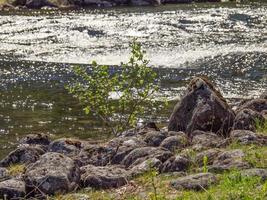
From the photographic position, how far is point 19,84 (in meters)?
31.2

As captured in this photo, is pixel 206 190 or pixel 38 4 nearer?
pixel 206 190

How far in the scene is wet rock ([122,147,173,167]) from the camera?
11070 mm

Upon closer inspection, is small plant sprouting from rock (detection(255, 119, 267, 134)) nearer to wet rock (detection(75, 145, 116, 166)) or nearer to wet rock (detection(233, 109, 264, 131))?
wet rock (detection(233, 109, 264, 131))

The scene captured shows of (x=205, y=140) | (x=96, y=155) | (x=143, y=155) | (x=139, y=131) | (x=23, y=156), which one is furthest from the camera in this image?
(x=139, y=131)

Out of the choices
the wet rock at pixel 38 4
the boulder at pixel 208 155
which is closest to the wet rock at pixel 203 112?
the boulder at pixel 208 155

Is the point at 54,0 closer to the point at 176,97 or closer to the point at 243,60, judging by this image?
the point at 243,60

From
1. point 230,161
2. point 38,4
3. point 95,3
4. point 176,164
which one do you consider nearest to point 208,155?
point 176,164

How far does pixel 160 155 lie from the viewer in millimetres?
11055

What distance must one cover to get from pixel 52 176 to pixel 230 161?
306 centimetres

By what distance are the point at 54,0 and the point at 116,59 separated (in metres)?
32.7

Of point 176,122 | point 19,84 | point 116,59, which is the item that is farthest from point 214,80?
point 176,122

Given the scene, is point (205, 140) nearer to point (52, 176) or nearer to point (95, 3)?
point (52, 176)

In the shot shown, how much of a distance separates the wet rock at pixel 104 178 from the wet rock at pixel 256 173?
2.28m

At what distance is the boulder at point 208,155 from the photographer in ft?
33.7
